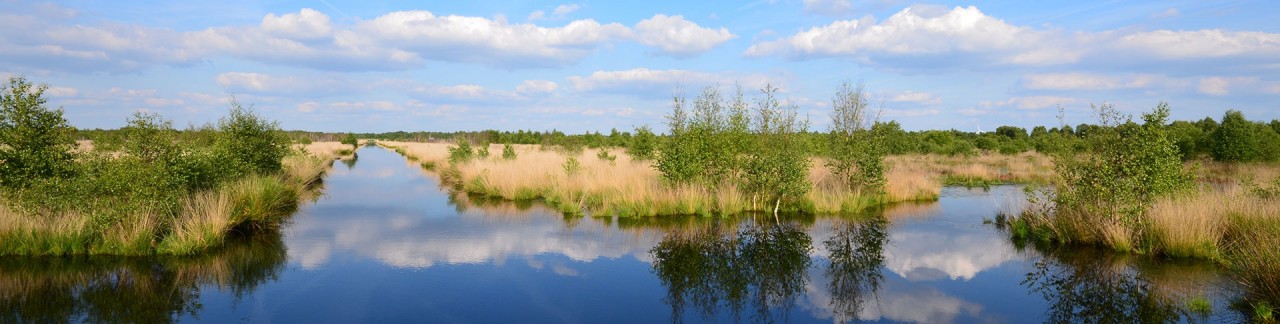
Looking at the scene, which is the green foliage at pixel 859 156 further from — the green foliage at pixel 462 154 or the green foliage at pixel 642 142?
the green foliage at pixel 462 154

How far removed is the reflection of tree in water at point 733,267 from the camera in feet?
27.0

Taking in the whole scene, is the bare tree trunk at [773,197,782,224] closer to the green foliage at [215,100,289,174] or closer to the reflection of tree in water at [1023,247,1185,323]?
the reflection of tree in water at [1023,247,1185,323]

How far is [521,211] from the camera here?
57.3 feet

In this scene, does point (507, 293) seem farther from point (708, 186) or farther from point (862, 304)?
point (708, 186)

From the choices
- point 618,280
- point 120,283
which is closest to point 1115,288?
point 618,280

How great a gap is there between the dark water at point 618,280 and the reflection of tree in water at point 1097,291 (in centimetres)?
3

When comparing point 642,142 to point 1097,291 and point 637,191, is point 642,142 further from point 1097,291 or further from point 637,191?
point 1097,291

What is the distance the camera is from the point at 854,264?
10531 millimetres

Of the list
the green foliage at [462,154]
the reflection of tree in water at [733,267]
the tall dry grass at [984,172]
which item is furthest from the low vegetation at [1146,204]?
the green foliage at [462,154]

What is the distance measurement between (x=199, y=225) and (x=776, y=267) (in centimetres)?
→ 1033

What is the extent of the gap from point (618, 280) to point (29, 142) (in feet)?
35.6

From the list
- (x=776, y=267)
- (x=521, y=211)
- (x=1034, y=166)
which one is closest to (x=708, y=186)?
(x=521, y=211)

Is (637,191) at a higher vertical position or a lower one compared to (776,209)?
higher

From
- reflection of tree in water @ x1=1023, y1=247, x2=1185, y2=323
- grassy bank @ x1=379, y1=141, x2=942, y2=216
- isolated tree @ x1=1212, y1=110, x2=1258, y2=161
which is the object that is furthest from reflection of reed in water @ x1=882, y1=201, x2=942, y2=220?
isolated tree @ x1=1212, y1=110, x2=1258, y2=161
